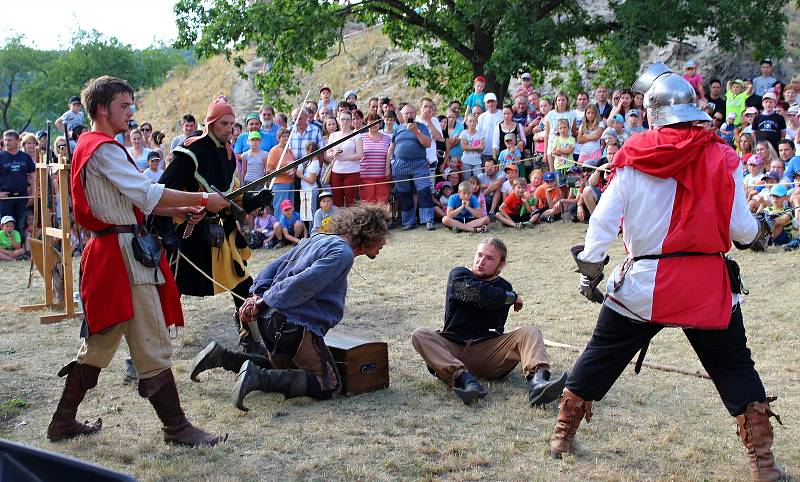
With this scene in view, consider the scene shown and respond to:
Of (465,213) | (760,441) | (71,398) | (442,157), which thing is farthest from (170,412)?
(442,157)

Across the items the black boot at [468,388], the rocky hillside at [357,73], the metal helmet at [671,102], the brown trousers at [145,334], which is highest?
the rocky hillside at [357,73]

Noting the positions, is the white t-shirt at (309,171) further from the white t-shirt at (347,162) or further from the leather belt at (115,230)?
the leather belt at (115,230)

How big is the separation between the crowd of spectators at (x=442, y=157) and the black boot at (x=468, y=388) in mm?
6583

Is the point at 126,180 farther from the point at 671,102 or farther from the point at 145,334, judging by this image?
the point at 671,102

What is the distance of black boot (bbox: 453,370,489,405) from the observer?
510 centimetres

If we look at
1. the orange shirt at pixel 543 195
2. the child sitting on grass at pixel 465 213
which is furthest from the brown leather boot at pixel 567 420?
the orange shirt at pixel 543 195

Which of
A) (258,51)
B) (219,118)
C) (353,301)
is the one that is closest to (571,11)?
(258,51)

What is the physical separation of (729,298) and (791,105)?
29.3ft

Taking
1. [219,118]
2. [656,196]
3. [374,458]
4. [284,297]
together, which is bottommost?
[374,458]

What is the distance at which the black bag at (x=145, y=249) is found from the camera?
4316 millimetres

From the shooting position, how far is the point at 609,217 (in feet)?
12.9

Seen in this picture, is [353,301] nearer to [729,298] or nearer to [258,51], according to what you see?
[729,298]

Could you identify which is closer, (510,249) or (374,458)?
(374,458)

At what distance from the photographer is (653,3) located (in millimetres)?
14977
